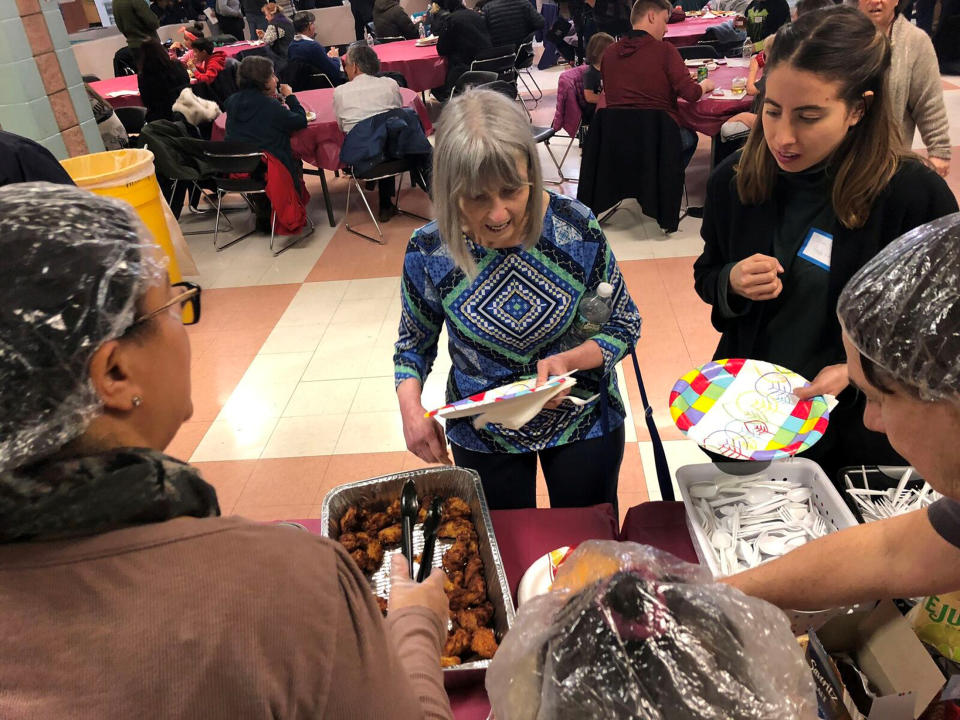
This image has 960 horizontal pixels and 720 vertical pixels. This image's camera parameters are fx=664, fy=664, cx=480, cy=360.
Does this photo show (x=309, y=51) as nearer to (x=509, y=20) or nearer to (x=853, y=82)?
(x=509, y=20)

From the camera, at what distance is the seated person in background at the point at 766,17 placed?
613 centimetres

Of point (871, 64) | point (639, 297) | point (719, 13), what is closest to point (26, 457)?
point (871, 64)

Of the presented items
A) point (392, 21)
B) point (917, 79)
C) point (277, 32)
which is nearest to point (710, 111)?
point (917, 79)

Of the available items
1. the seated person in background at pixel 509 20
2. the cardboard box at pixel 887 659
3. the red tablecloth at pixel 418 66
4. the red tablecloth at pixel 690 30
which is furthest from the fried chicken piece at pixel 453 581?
the seated person in background at pixel 509 20

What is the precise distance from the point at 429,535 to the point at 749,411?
76 cm

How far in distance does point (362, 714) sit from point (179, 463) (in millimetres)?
348

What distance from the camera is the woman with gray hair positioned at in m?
1.51

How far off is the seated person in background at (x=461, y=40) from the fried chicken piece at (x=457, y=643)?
7.08 meters

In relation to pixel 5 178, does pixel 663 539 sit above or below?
below

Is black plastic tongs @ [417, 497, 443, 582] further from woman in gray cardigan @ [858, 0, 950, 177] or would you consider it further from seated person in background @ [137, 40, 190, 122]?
seated person in background @ [137, 40, 190, 122]

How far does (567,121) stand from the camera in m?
6.03

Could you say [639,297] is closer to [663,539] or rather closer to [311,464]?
[311,464]

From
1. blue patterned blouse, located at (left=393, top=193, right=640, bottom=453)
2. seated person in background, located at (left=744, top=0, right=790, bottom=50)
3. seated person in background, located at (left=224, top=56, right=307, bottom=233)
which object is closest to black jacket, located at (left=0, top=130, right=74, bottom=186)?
blue patterned blouse, located at (left=393, top=193, right=640, bottom=453)

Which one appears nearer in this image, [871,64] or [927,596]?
[927,596]
